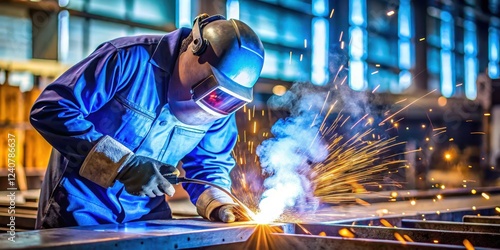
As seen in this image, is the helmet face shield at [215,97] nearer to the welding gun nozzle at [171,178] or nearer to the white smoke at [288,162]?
the welding gun nozzle at [171,178]

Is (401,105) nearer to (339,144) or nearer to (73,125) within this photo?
(339,144)

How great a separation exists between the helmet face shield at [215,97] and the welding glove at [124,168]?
309mm

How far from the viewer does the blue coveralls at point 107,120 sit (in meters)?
2.22

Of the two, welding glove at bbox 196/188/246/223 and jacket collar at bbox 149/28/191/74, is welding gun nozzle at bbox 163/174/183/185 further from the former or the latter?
jacket collar at bbox 149/28/191/74

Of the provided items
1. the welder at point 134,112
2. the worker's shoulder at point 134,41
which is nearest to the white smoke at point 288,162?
the welder at point 134,112

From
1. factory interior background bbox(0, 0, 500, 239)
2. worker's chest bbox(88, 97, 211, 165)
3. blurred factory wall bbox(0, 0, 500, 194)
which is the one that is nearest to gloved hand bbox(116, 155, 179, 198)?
worker's chest bbox(88, 97, 211, 165)

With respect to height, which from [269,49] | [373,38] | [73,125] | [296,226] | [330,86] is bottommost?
[296,226]

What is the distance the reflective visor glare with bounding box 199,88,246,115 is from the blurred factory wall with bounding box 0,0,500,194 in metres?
4.61

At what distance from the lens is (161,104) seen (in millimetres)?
2494

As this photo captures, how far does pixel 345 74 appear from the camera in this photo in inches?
484

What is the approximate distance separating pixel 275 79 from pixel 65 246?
32.1ft

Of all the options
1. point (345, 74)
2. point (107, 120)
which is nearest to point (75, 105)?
point (107, 120)

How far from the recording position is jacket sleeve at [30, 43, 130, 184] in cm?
220

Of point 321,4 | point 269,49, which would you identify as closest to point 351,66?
point 321,4
